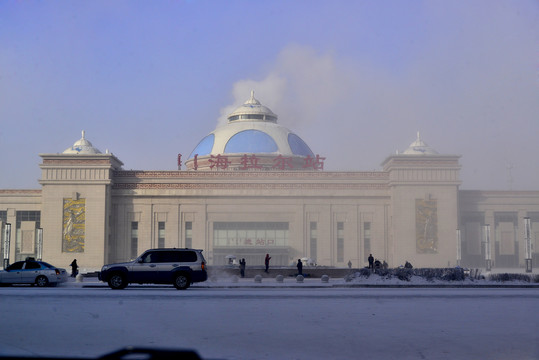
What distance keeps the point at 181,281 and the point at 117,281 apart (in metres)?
2.75

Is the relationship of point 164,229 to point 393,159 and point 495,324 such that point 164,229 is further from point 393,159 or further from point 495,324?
point 495,324

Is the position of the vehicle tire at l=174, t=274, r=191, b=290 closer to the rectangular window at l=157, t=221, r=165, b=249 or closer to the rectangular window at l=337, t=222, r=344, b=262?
the rectangular window at l=157, t=221, r=165, b=249

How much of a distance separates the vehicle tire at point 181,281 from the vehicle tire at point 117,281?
2.20 meters

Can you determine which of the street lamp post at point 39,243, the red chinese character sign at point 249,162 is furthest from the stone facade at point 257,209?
the red chinese character sign at point 249,162

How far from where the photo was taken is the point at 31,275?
101ft

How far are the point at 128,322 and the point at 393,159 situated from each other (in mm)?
55702

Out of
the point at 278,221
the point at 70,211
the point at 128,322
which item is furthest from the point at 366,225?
the point at 128,322

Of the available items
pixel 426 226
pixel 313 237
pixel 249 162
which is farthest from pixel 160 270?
pixel 249 162

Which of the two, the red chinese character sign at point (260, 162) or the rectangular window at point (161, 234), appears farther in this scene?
the red chinese character sign at point (260, 162)

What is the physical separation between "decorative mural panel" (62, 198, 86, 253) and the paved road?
45638 millimetres

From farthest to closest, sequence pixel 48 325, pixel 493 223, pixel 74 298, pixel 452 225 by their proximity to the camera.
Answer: pixel 493 223
pixel 452 225
pixel 74 298
pixel 48 325

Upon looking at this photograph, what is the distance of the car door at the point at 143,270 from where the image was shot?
28.5m

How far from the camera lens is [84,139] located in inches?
3137

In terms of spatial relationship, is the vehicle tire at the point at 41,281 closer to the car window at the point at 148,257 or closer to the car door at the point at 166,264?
the car window at the point at 148,257
